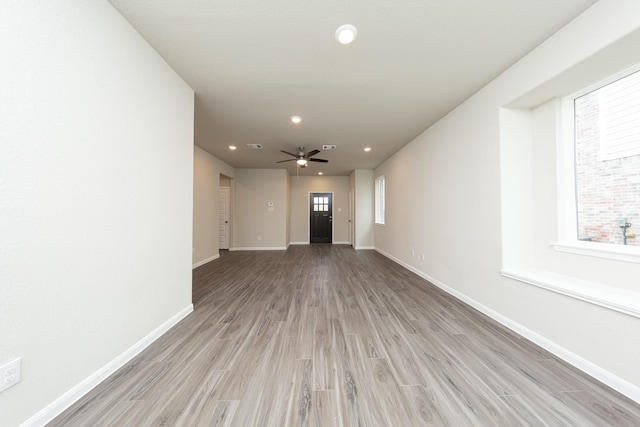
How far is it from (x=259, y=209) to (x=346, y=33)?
5.72m

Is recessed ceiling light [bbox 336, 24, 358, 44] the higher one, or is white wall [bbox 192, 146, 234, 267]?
recessed ceiling light [bbox 336, 24, 358, 44]

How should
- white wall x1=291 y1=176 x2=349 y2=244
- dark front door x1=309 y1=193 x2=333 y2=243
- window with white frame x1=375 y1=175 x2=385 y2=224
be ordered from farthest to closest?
dark front door x1=309 y1=193 x2=333 y2=243, white wall x1=291 y1=176 x2=349 y2=244, window with white frame x1=375 y1=175 x2=385 y2=224

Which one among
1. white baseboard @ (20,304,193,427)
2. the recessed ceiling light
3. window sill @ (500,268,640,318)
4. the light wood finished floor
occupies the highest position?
the recessed ceiling light

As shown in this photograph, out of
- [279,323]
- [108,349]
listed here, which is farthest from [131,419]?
[279,323]

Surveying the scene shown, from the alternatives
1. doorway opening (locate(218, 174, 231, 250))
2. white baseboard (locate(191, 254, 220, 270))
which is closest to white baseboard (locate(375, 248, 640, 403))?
Answer: white baseboard (locate(191, 254, 220, 270))

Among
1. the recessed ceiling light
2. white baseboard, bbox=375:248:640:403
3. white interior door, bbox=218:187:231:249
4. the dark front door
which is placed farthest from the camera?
the dark front door

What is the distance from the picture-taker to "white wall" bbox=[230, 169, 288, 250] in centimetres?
682

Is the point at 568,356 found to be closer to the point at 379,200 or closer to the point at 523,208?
the point at 523,208

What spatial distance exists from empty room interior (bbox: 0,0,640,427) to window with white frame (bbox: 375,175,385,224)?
3.30 metres

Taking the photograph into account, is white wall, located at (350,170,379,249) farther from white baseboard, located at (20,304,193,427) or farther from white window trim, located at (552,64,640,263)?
white baseboard, located at (20,304,193,427)

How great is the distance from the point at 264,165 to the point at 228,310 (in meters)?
4.56

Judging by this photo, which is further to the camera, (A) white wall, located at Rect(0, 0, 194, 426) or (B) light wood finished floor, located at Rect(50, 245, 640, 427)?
(B) light wood finished floor, located at Rect(50, 245, 640, 427)

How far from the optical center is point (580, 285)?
171cm

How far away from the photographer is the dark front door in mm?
8109
